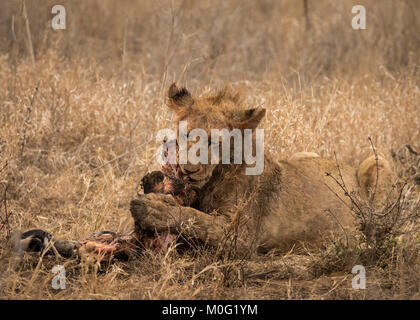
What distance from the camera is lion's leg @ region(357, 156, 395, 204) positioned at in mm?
6145

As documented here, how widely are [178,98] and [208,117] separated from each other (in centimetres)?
57

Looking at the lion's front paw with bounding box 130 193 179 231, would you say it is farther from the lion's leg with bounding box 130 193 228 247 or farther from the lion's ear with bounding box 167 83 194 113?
the lion's ear with bounding box 167 83 194 113

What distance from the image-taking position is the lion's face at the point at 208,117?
16.3 ft

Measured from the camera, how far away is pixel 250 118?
5.27 metres

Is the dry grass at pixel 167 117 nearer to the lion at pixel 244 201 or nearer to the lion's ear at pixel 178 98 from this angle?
the lion at pixel 244 201

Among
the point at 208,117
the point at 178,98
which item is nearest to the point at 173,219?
the point at 208,117

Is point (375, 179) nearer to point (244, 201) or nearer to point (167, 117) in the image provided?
point (244, 201)

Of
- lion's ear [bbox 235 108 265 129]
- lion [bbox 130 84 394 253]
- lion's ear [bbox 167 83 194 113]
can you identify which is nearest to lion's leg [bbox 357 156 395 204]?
lion [bbox 130 84 394 253]

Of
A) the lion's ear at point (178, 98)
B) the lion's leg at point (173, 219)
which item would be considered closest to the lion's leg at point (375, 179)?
the lion's leg at point (173, 219)

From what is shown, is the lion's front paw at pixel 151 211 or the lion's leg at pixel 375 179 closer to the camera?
the lion's front paw at pixel 151 211

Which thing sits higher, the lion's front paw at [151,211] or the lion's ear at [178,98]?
the lion's ear at [178,98]

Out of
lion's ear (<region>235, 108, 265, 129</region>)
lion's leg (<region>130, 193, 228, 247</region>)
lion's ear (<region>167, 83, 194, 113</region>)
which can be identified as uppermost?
lion's ear (<region>167, 83, 194, 113</region>)

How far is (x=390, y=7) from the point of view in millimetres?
14812

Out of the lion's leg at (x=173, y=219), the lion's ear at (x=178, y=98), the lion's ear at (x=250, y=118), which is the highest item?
the lion's ear at (x=178, y=98)
